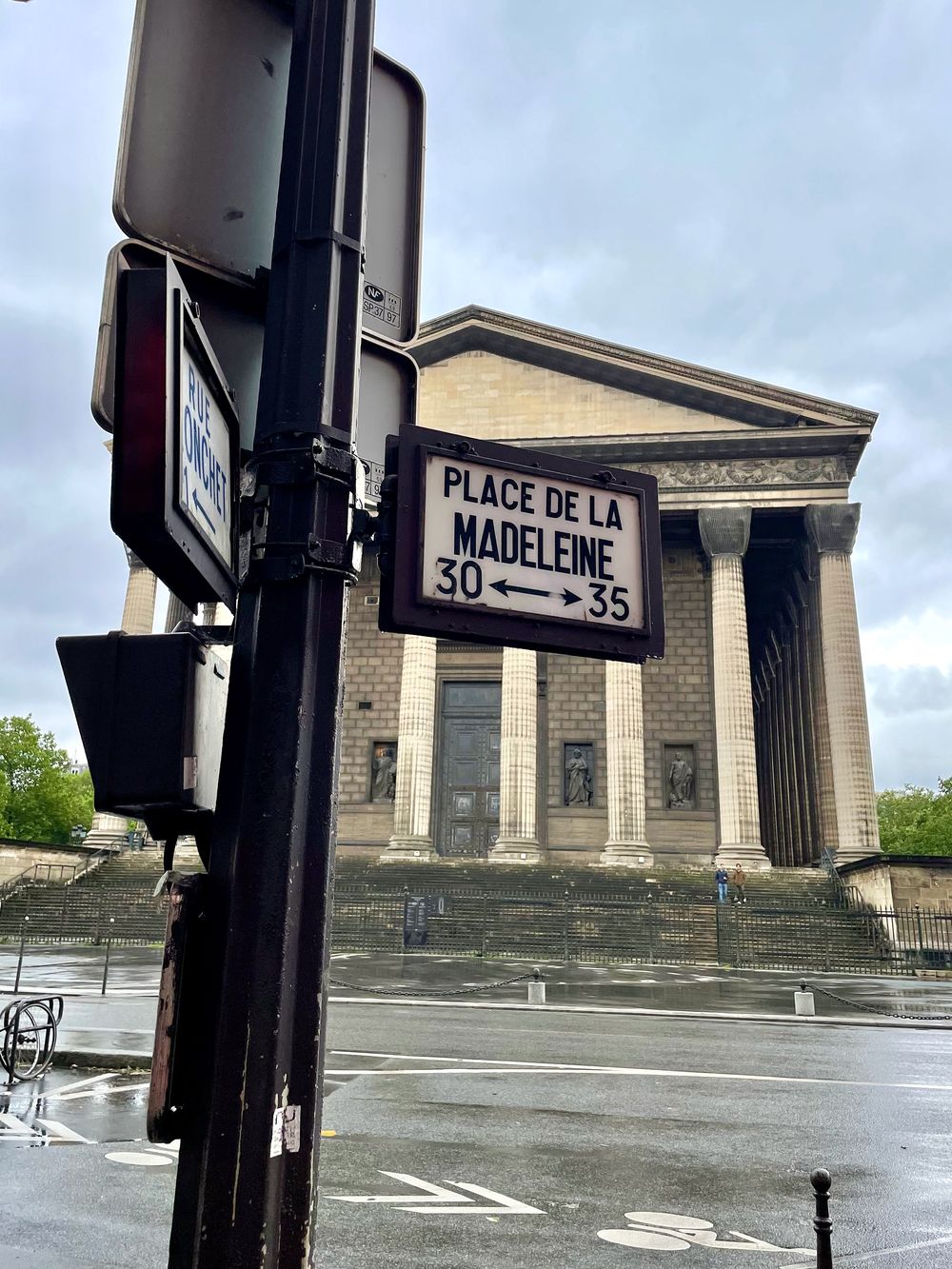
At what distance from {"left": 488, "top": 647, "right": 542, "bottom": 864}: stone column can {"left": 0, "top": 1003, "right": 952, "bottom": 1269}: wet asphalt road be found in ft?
83.8

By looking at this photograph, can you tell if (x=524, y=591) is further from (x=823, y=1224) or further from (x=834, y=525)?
(x=834, y=525)

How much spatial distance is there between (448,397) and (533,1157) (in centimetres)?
3894

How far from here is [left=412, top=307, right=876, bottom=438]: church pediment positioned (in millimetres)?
40312

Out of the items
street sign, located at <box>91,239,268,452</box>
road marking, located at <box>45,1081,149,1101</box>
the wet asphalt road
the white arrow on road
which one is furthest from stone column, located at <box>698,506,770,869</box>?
street sign, located at <box>91,239,268,452</box>

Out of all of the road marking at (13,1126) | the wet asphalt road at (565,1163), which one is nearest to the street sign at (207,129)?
the wet asphalt road at (565,1163)

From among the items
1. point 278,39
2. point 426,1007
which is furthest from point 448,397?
point 278,39

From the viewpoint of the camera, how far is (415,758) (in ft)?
131

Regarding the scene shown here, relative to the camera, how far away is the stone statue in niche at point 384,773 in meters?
44.6

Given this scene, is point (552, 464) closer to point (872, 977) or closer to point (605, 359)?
point (872, 977)

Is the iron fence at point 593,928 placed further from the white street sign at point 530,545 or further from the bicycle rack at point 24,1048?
the white street sign at point 530,545

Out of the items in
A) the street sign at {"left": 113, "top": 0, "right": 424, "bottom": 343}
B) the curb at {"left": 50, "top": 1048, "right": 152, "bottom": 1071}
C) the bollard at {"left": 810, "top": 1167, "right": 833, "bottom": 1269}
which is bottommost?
the curb at {"left": 50, "top": 1048, "right": 152, "bottom": 1071}

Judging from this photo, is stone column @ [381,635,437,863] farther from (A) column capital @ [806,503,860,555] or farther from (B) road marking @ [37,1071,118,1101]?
(B) road marking @ [37,1071,118,1101]

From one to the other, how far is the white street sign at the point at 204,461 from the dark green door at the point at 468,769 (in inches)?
1650

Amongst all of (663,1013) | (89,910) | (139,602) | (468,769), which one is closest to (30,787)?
(139,602)
